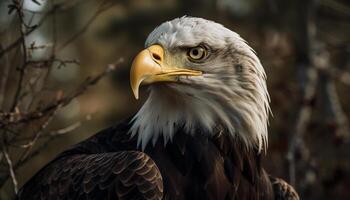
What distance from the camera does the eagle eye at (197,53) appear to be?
6.18 meters

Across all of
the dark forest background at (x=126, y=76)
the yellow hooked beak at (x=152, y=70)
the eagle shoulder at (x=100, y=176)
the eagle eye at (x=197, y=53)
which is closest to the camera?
the yellow hooked beak at (x=152, y=70)

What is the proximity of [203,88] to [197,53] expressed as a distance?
25 cm

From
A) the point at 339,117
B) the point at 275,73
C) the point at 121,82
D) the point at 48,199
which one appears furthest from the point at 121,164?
the point at 121,82

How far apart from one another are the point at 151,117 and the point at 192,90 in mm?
367

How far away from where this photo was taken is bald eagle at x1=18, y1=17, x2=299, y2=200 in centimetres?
605

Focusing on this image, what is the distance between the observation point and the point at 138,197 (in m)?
Answer: 5.86

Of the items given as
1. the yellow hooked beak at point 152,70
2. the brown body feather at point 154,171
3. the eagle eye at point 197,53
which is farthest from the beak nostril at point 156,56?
the brown body feather at point 154,171

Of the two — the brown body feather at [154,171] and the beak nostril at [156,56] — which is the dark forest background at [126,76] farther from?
the beak nostril at [156,56]

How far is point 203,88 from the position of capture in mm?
6180

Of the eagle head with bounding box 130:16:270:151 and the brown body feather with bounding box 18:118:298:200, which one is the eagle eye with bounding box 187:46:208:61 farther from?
the brown body feather with bounding box 18:118:298:200

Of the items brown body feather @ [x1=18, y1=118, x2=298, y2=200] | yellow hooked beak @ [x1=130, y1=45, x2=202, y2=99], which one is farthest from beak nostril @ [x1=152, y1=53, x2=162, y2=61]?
brown body feather @ [x1=18, y1=118, x2=298, y2=200]

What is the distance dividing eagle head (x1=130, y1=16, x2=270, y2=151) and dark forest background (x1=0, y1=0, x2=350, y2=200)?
1.90 ft

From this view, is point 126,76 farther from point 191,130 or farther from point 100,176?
point 100,176

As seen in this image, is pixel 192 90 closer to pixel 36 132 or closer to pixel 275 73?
pixel 36 132
